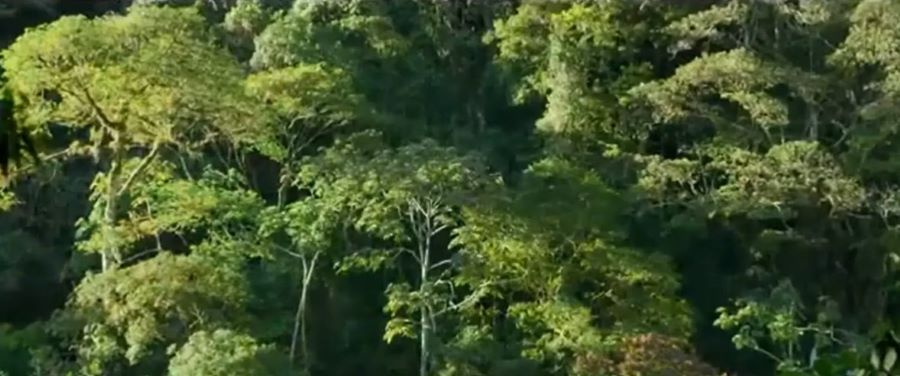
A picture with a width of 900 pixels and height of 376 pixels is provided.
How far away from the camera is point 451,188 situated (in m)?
8.11

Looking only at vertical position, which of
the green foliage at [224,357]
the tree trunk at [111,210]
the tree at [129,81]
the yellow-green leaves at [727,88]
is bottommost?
the green foliage at [224,357]

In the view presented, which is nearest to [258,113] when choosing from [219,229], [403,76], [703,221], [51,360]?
[219,229]

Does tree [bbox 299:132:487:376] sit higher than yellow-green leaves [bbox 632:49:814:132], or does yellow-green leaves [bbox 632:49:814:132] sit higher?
yellow-green leaves [bbox 632:49:814:132]

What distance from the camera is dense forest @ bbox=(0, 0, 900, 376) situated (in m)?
7.79

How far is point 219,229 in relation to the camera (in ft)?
27.5

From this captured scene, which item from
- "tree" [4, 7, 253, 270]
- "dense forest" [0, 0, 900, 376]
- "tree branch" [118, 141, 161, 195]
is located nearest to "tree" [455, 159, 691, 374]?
"dense forest" [0, 0, 900, 376]

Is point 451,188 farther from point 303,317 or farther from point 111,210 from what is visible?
point 111,210

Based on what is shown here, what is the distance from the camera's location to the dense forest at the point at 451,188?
7785 mm

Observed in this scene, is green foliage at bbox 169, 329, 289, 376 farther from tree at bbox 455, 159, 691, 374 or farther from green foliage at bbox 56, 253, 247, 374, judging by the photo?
tree at bbox 455, 159, 691, 374

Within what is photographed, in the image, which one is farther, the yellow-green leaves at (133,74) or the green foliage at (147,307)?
the yellow-green leaves at (133,74)

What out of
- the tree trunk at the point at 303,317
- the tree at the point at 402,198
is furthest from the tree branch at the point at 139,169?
the tree trunk at the point at 303,317

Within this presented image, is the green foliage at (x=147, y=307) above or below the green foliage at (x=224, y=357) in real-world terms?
above

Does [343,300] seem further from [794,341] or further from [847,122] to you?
[847,122]

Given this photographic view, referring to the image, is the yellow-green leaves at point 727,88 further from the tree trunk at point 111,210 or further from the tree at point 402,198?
the tree trunk at point 111,210
